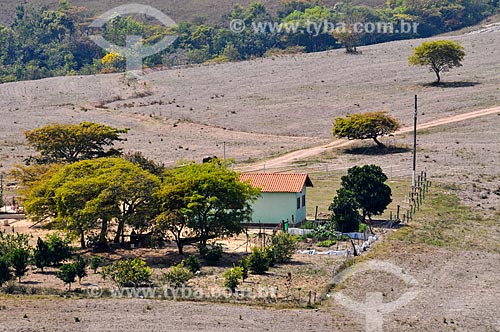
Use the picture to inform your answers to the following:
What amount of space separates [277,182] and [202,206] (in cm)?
971

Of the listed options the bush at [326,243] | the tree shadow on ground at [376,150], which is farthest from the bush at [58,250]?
the tree shadow on ground at [376,150]

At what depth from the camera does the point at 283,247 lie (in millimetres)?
52500

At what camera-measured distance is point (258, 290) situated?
4631cm

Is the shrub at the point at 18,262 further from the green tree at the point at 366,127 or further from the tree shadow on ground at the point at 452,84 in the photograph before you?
the tree shadow on ground at the point at 452,84

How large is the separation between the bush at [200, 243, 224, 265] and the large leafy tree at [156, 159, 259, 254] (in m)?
1.60

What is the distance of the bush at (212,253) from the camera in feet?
172

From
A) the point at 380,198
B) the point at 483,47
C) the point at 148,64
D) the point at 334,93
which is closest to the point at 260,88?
the point at 334,93

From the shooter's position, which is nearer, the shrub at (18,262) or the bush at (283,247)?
the shrub at (18,262)

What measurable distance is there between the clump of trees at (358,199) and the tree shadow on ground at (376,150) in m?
26.0

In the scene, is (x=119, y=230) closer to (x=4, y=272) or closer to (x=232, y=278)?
(x=4, y=272)

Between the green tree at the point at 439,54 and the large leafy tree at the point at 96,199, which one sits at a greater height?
the green tree at the point at 439,54

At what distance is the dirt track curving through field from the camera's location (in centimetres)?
8538

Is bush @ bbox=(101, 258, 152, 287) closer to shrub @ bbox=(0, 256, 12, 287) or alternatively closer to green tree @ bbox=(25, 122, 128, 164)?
shrub @ bbox=(0, 256, 12, 287)

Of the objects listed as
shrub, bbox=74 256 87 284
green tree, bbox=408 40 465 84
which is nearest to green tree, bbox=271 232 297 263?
shrub, bbox=74 256 87 284
